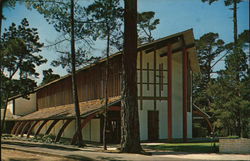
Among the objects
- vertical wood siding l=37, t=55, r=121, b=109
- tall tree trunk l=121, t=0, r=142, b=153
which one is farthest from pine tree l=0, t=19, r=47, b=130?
tall tree trunk l=121, t=0, r=142, b=153

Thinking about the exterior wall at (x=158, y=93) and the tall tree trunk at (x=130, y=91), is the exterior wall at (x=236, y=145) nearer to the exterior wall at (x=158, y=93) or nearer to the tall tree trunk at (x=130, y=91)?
the tall tree trunk at (x=130, y=91)

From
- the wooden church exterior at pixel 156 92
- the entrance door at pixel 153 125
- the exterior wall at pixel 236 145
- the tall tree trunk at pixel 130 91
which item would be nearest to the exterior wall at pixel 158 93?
the wooden church exterior at pixel 156 92

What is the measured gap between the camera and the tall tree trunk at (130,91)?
16.7 metres

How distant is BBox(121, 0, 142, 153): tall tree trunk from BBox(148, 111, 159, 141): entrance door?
8954 mm

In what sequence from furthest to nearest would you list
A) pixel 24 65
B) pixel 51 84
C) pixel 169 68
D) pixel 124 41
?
pixel 51 84 → pixel 24 65 → pixel 169 68 → pixel 124 41

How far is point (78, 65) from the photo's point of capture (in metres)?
21.1

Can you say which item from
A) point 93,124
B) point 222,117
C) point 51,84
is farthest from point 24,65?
point 222,117

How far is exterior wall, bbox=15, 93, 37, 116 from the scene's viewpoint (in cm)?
4834

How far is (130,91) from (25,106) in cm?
3451

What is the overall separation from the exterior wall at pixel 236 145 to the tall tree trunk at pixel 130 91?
3.92 metres

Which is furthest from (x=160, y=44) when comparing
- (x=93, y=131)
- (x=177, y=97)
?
(x=93, y=131)

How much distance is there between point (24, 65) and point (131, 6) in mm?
20536

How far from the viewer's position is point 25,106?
4872 centimetres

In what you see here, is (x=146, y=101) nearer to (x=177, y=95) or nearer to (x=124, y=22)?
(x=177, y=95)
